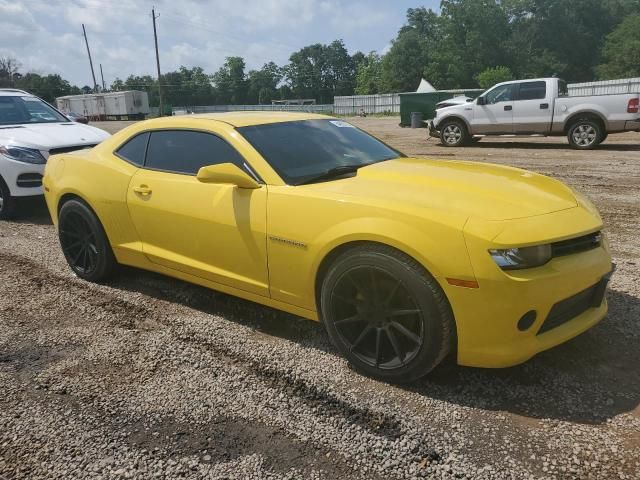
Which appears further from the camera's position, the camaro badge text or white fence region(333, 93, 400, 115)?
white fence region(333, 93, 400, 115)

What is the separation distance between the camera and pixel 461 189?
9.53 ft

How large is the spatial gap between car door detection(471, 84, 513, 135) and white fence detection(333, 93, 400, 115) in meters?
29.8

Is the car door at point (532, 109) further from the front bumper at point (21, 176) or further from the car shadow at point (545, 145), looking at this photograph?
the front bumper at point (21, 176)

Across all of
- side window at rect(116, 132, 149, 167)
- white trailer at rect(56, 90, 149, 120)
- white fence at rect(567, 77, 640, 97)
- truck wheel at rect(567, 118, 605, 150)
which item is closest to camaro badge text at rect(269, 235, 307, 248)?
side window at rect(116, 132, 149, 167)

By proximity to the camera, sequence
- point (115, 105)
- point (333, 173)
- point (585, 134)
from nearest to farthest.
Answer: point (333, 173), point (585, 134), point (115, 105)

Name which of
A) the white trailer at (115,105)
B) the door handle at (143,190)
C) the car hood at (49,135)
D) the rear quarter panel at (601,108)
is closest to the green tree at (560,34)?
the white trailer at (115,105)

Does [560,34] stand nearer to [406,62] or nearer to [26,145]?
[406,62]

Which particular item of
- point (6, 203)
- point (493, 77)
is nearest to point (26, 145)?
point (6, 203)

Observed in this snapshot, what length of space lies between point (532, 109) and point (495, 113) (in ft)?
3.17

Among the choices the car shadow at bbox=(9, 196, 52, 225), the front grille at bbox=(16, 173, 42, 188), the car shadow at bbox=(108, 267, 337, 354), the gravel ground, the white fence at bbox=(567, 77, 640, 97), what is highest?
the white fence at bbox=(567, 77, 640, 97)

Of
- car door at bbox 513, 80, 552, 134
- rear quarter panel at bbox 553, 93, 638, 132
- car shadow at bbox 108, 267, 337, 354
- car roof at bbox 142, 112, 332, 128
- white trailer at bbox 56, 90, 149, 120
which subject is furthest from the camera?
white trailer at bbox 56, 90, 149, 120

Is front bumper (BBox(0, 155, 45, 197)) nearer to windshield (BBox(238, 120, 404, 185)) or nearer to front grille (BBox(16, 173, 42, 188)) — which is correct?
front grille (BBox(16, 173, 42, 188))

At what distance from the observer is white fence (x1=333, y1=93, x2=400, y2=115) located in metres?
44.3

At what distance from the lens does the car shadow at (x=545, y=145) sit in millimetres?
12736
